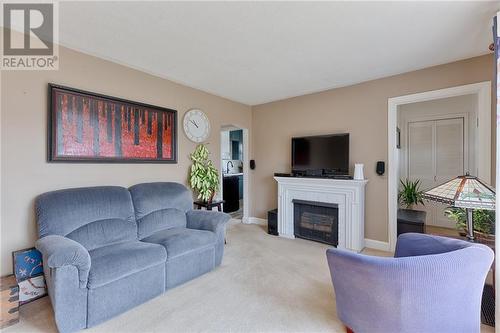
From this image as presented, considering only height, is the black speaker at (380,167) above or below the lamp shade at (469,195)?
above

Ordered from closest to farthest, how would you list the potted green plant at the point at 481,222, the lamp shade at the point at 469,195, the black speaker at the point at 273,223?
the lamp shade at the point at 469,195 → the potted green plant at the point at 481,222 → the black speaker at the point at 273,223

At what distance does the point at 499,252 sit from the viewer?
167cm

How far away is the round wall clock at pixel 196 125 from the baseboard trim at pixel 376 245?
3.02 meters

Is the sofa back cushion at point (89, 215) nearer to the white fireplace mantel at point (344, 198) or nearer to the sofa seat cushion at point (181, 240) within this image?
the sofa seat cushion at point (181, 240)

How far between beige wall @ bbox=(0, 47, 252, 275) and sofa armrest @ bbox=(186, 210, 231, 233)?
79cm

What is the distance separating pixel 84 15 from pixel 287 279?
122 inches

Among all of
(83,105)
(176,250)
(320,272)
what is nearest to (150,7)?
(83,105)

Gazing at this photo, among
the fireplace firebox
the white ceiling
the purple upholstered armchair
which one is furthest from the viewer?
the fireplace firebox

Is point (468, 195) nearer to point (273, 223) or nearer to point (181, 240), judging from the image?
point (181, 240)

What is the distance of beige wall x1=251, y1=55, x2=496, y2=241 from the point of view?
117 inches

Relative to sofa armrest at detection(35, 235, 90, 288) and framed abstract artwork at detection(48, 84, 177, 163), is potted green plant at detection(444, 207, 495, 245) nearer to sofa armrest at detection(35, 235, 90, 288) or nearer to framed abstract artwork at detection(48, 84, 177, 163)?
sofa armrest at detection(35, 235, 90, 288)

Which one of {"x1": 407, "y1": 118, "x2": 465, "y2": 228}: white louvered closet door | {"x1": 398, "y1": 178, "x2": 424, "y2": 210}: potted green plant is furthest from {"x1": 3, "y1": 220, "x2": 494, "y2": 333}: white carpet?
{"x1": 407, "y1": 118, "x2": 465, "y2": 228}: white louvered closet door

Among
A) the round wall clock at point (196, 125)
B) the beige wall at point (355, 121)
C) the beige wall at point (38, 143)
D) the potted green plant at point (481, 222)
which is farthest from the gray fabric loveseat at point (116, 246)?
the potted green plant at point (481, 222)

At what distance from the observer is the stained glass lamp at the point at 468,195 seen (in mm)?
1717
